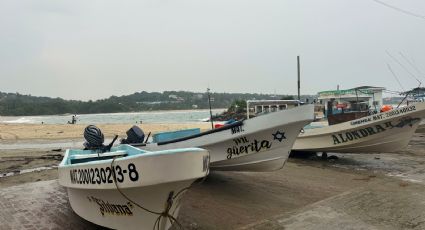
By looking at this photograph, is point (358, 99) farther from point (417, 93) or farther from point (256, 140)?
point (256, 140)

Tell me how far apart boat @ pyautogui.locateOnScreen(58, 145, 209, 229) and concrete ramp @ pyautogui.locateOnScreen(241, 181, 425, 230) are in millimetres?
1657

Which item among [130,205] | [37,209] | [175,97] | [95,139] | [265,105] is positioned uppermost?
[175,97]

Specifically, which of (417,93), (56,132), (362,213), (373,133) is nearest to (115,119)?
(56,132)

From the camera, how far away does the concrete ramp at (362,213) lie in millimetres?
5762

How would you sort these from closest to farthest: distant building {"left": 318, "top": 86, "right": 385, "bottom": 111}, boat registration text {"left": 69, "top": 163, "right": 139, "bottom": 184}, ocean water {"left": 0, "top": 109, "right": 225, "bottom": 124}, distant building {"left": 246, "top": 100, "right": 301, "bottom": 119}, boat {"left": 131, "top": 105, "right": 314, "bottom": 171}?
boat registration text {"left": 69, "top": 163, "right": 139, "bottom": 184} < boat {"left": 131, "top": 105, "right": 314, "bottom": 171} < distant building {"left": 246, "top": 100, "right": 301, "bottom": 119} < distant building {"left": 318, "top": 86, "right": 385, "bottom": 111} < ocean water {"left": 0, "top": 109, "right": 225, "bottom": 124}

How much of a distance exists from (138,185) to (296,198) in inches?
158

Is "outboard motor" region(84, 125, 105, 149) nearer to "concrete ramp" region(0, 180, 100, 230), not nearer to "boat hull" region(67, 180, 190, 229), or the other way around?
"concrete ramp" region(0, 180, 100, 230)

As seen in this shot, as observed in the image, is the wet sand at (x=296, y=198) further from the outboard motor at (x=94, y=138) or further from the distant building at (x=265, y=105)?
the distant building at (x=265, y=105)

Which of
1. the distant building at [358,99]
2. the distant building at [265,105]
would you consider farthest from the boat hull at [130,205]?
the distant building at [358,99]

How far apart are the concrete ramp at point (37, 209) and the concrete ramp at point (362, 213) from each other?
298cm

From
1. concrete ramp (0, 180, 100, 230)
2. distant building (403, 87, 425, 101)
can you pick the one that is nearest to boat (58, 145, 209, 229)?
concrete ramp (0, 180, 100, 230)

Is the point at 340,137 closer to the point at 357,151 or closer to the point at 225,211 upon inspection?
the point at 357,151

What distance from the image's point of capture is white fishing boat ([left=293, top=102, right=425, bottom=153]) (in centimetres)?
1077

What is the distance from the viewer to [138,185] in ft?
14.7
